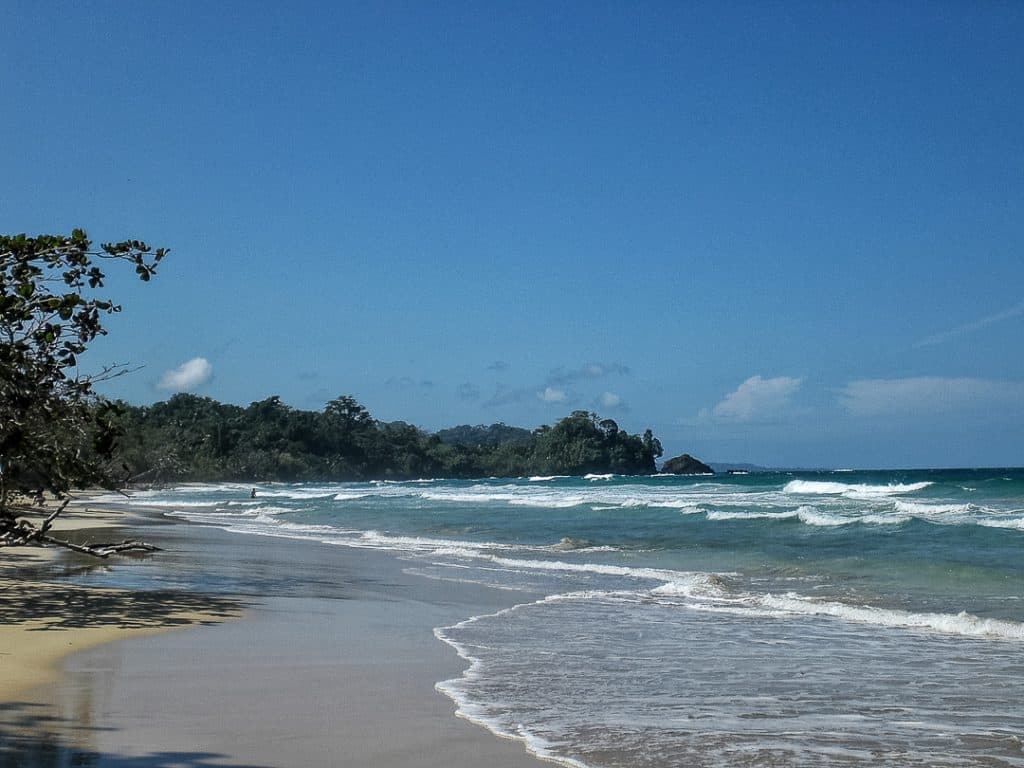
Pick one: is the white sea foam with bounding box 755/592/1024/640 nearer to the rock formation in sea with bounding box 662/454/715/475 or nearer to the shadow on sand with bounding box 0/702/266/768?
the shadow on sand with bounding box 0/702/266/768

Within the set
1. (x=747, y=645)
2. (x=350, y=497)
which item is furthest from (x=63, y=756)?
(x=350, y=497)

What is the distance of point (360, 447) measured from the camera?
485ft

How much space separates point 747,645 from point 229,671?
5.02 meters

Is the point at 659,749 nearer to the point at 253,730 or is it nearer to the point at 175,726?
the point at 253,730

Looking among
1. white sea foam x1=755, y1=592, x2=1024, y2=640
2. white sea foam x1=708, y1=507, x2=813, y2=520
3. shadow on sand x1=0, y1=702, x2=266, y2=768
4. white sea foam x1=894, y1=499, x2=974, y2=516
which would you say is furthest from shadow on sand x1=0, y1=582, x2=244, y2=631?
white sea foam x1=894, y1=499, x2=974, y2=516

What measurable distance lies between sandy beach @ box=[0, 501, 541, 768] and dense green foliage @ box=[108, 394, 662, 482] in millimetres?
107028

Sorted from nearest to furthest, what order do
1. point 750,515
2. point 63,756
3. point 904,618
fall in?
point 63,756
point 904,618
point 750,515

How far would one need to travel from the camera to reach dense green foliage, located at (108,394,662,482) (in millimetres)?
124250

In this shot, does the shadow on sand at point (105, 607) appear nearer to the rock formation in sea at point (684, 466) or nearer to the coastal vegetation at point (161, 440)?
the coastal vegetation at point (161, 440)

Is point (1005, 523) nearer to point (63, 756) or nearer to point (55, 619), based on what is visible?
point (55, 619)

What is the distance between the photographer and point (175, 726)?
598cm

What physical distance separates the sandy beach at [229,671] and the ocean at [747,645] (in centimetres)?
51

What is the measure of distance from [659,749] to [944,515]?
27.9m

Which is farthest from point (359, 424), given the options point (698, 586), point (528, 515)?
point (698, 586)
